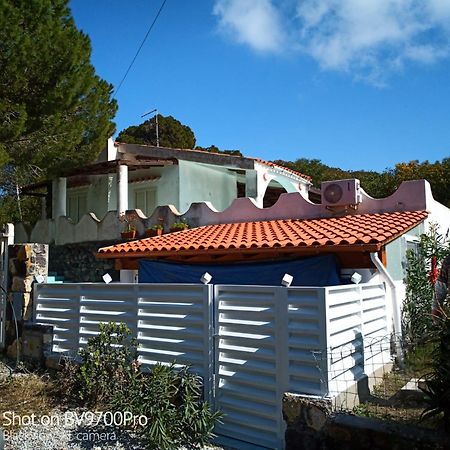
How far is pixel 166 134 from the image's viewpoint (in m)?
39.3

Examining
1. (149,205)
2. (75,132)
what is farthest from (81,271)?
(75,132)

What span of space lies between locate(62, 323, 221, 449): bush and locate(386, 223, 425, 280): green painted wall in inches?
221

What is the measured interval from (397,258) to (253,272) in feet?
11.6

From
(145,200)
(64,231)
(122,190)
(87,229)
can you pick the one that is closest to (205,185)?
(145,200)

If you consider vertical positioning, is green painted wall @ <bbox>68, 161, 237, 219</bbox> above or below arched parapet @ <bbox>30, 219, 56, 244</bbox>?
above

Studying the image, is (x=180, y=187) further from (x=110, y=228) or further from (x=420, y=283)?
Result: (x=420, y=283)

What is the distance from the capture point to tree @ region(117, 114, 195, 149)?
3878 centimetres

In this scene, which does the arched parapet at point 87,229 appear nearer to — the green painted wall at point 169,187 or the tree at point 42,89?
the tree at point 42,89

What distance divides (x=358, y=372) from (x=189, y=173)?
42.2 feet

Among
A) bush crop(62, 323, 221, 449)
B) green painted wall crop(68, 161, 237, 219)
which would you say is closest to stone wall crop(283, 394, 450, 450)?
bush crop(62, 323, 221, 449)

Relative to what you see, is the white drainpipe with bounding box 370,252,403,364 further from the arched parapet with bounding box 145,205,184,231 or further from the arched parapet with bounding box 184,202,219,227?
the arched parapet with bounding box 145,205,184,231

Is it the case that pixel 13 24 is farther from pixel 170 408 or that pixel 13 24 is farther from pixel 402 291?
pixel 402 291

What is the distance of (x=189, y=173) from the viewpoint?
59.4ft

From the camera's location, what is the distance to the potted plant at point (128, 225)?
1530 cm
